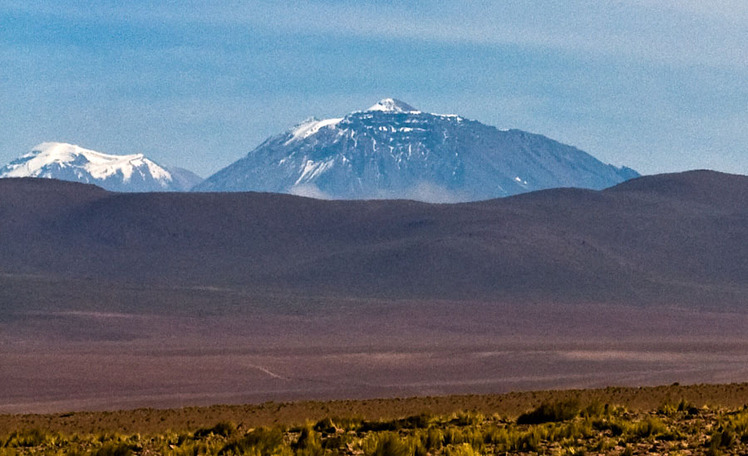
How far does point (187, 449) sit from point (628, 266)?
114 meters

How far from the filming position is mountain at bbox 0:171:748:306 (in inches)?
4624

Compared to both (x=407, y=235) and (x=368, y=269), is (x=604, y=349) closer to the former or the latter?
(x=368, y=269)

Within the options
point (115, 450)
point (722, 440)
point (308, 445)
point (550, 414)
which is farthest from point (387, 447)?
point (550, 414)

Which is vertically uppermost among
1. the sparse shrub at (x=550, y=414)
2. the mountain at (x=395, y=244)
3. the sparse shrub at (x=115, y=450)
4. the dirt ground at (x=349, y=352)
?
the mountain at (x=395, y=244)

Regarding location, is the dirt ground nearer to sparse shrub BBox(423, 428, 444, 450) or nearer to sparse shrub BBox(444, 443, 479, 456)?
sparse shrub BBox(423, 428, 444, 450)

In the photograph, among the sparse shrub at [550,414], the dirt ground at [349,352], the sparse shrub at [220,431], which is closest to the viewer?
the sparse shrub at [550,414]

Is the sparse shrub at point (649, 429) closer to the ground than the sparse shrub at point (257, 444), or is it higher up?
higher up

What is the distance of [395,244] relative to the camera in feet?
427

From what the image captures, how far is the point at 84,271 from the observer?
12444 cm

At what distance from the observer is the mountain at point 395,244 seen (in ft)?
385

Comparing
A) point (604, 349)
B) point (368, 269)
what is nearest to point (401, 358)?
point (604, 349)

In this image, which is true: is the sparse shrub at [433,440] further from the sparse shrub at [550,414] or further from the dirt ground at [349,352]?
the dirt ground at [349,352]

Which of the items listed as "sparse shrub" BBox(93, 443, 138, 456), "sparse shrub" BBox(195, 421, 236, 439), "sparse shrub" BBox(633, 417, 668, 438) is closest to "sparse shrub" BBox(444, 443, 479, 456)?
"sparse shrub" BBox(633, 417, 668, 438)

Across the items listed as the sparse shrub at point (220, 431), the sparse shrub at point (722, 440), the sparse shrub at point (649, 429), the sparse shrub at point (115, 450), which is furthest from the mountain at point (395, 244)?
the sparse shrub at point (722, 440)
